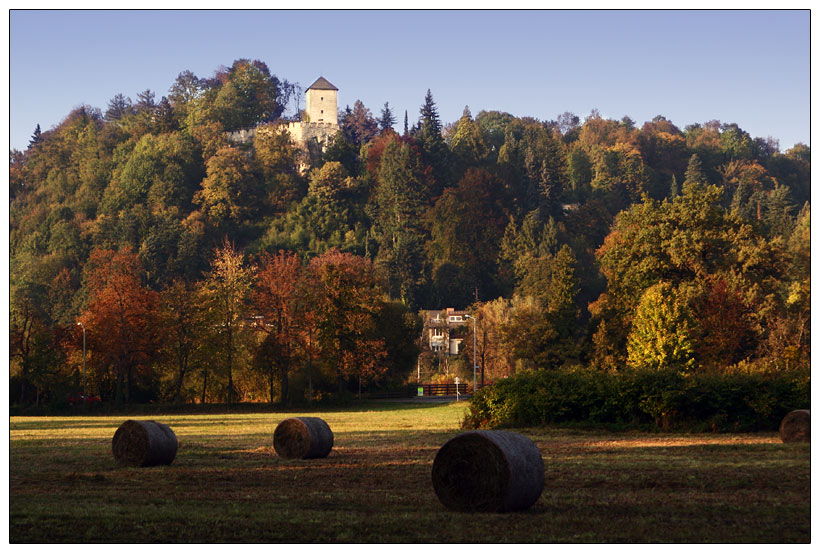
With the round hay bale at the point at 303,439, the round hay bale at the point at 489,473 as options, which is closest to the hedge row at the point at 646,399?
the round hay bale at the point at 303,439

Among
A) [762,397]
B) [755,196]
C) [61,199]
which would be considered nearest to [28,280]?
[61,199]

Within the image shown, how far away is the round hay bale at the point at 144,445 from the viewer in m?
22.7

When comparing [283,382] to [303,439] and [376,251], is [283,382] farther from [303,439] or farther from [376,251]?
[376,251]

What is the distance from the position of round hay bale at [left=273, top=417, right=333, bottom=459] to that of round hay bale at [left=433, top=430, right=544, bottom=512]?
8.69m

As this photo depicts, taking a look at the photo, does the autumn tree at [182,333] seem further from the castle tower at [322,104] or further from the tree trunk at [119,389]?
the castle tower at [322,104]

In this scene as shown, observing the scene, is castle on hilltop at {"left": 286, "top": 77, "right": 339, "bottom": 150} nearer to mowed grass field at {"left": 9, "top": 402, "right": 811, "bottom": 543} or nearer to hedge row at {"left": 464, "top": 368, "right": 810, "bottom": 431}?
hedge row at {"left": 464, "top": 368, "right": 810, "bottom": 431}

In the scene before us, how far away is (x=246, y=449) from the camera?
27688 millimetres

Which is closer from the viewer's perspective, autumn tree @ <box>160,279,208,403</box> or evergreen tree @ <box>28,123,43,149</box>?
autumn tree @ <box>160,279,208,403</box>

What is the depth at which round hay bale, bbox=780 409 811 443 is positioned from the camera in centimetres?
2516

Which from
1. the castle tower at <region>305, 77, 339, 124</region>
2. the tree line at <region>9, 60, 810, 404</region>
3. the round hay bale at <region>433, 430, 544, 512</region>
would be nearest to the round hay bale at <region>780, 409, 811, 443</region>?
the round hay bale at <region>433, 430, 544, 512</region>

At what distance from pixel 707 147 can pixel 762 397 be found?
14624cm

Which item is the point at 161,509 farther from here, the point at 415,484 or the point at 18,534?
the point at 415,484

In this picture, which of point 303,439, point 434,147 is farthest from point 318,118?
point 303,439

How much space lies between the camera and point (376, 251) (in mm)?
152500
